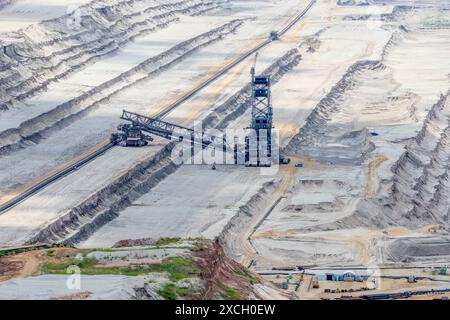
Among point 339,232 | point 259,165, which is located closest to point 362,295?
point 339,232

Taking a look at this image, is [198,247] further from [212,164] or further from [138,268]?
[212,164]

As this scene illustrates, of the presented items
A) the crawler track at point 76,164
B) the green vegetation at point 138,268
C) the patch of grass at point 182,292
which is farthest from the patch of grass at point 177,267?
the crawler track at point 76,164

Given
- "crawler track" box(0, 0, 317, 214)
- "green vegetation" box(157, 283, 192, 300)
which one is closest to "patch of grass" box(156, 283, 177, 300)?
"green vegetation" box(157, 283, 192, 300)

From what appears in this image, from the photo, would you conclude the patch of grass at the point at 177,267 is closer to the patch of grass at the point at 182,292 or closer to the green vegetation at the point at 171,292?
the green vegetation at the point at 171,292

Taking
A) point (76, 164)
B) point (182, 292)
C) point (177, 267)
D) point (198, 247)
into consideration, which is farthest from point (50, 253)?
point (76, 164)
